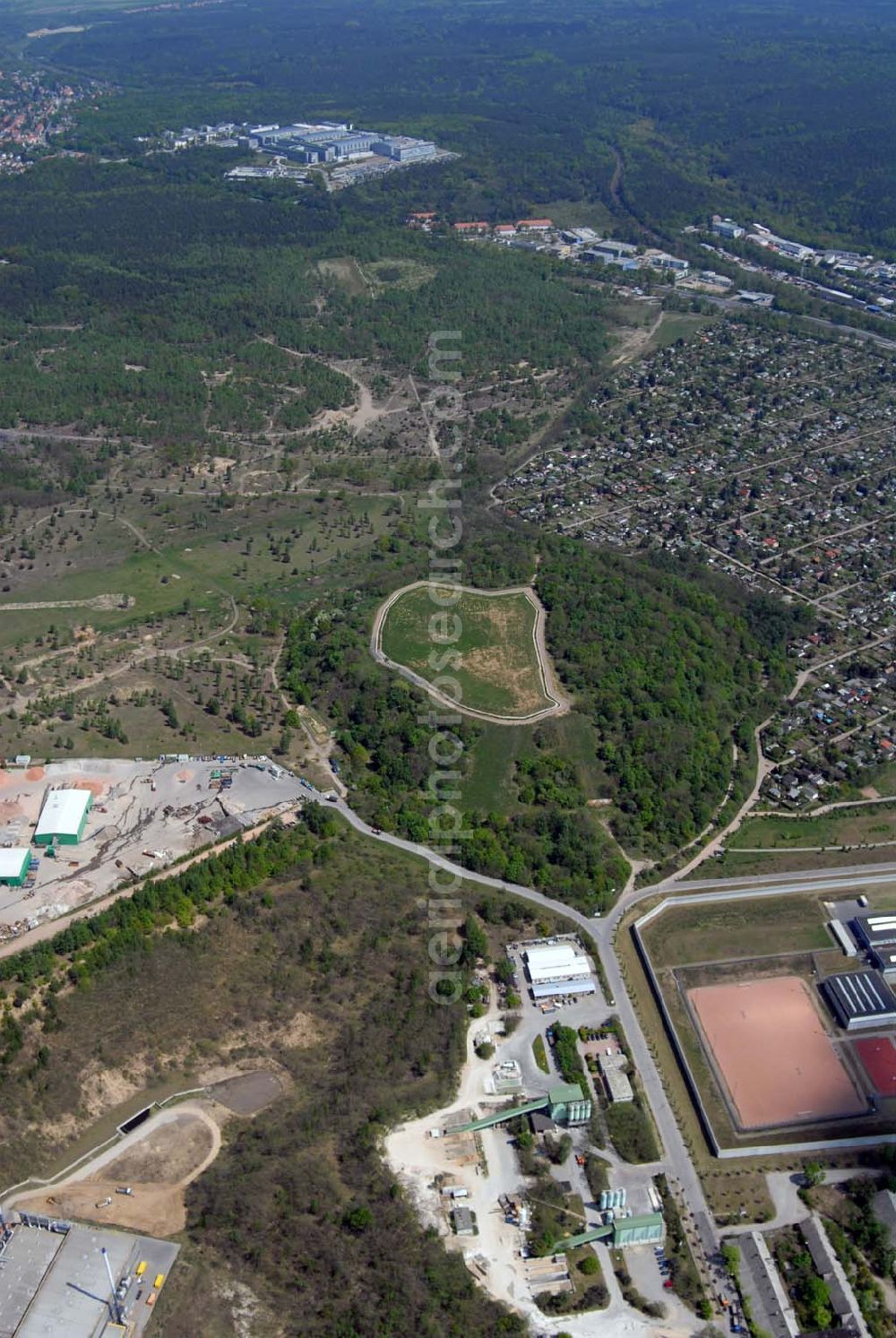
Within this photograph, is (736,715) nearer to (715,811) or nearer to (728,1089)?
(715,811)

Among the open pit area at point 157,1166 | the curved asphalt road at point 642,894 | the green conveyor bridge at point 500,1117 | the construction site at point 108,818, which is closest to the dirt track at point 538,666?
the curved asphalt road at point 642,894

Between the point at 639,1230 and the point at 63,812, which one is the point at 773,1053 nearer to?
the point at 639,1230

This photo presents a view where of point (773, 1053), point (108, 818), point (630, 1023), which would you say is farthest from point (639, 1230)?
point (108, 818)

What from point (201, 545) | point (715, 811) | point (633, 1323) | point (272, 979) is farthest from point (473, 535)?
point (633, 1323)

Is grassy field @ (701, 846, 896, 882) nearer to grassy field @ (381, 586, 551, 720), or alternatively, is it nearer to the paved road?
the paved road

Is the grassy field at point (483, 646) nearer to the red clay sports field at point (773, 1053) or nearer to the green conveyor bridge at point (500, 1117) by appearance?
the red clay sports field at point (773, 1053)

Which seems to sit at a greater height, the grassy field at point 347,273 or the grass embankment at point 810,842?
the grassy field at point 347,273

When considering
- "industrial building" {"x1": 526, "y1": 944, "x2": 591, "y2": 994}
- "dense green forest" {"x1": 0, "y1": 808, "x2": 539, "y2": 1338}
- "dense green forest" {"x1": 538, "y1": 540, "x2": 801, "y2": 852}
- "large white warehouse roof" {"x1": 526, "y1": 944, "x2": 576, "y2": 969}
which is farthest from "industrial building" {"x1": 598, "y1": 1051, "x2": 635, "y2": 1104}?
"dense green forest" {"x1": 538, "y1": 540, "x2": 801, "y2": 852}
